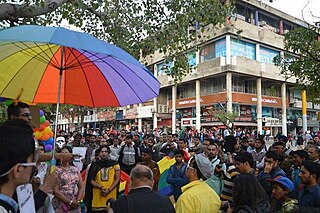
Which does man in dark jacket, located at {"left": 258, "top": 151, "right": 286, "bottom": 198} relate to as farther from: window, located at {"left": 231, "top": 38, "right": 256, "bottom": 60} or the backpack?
window, located at {"left": 231, "top": 38, "right": 256, "bottom": 60}

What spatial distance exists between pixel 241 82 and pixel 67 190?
102 feet

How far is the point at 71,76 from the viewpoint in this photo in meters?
4.26

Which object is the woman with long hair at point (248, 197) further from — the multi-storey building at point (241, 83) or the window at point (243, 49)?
the window at point (243, 49)

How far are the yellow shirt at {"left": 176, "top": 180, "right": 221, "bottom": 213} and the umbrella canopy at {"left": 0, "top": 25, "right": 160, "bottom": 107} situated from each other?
136 centimetres

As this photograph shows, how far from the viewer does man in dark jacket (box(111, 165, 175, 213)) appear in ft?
8.90

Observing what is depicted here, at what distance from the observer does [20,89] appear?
3906 mm

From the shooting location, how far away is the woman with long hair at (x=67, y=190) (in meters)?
4.58

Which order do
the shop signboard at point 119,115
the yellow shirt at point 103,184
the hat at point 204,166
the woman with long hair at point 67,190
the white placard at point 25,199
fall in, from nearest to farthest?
the white placard at point 25,199, the hat at point 204,166, the woman with long hair at point 67,190, the yellow shirt at point 103,184, the shop signboard at point 119,115

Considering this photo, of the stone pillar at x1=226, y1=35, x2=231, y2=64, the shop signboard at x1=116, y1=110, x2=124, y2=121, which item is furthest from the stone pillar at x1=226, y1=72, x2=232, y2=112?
the shop signboard at x1=116, y1=110, x2=124, y2=121

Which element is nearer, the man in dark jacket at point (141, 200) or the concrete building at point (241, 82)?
the man in dark jacket at point (141, 200)

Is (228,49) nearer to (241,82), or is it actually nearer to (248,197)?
(241,82)

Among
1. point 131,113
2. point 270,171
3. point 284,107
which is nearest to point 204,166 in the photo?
point 270,171

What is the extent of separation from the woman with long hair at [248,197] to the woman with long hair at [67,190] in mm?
2668

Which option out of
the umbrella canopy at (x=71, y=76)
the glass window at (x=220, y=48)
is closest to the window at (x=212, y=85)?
the glass window at (x=220, y=48)
